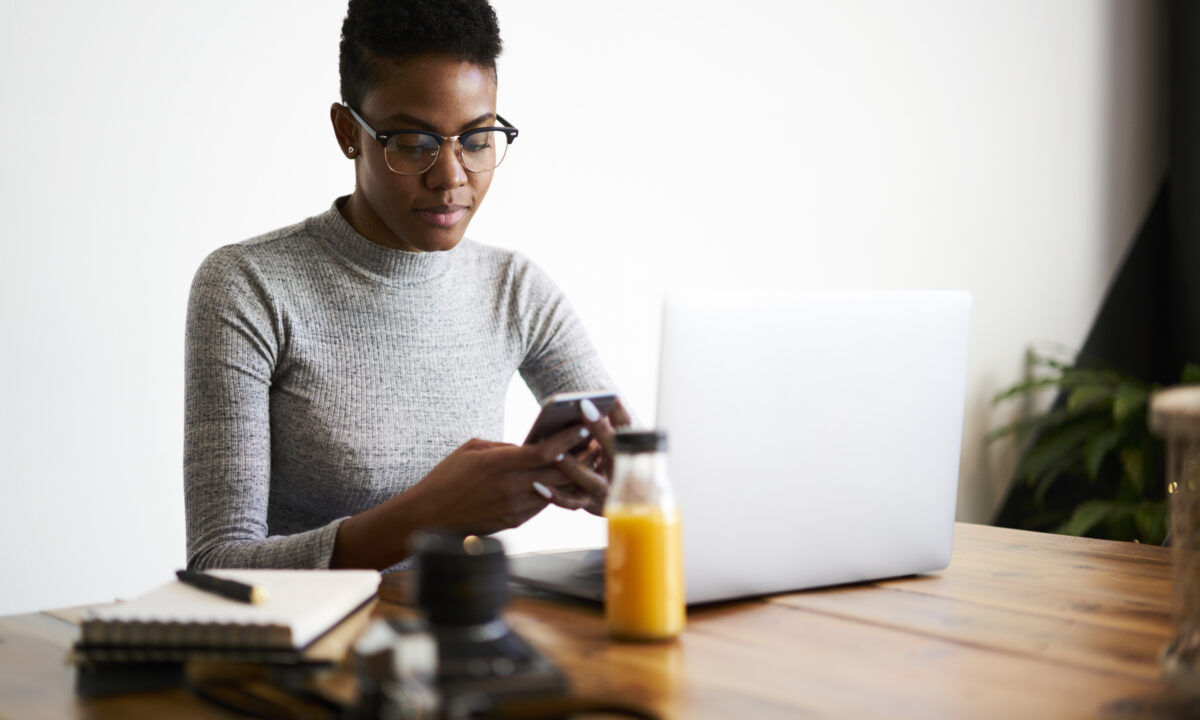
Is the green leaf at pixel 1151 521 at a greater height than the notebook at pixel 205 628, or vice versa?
the notebook at pixel 205 628

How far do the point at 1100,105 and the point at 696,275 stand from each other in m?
1.86

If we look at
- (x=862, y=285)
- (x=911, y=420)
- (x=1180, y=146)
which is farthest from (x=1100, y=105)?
(x=911, y=420)

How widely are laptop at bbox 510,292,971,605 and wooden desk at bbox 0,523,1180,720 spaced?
4 cm

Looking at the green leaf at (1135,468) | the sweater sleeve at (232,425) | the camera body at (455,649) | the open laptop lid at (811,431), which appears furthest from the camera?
the green leaf at (1135,468)

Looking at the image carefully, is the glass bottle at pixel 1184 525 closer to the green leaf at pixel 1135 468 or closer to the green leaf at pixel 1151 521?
the green leaf at pixel 1151 521

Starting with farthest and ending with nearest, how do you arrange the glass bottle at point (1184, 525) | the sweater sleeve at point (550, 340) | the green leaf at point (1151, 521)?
the green leaf at point (1151, 521)
the sweater sleeve at point (550, 340)
the glass bottle at point (1184, 525)

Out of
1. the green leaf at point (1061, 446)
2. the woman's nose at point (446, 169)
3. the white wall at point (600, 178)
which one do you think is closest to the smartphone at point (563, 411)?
the woman's nose at point (446, 169)

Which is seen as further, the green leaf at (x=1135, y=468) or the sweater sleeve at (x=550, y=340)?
the green leaf at (x=1135, y=468)

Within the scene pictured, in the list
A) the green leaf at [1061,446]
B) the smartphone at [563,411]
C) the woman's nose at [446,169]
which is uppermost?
the woman's nose at [446,169]

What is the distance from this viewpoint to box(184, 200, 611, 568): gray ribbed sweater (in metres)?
1.22

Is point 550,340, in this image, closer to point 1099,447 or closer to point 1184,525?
point 1184,525

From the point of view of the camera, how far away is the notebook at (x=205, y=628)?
0.75m

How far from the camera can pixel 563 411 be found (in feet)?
3.27

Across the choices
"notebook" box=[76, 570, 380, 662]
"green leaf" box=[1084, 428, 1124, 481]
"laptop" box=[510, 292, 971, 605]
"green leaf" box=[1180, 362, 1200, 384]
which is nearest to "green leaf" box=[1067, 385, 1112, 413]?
"green leaf" box=[1084, 428, 1124, 481]
